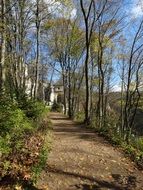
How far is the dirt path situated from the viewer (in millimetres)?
9016

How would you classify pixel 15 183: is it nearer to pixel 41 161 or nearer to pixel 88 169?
pixel 41 161

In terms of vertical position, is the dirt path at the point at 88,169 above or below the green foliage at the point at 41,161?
below

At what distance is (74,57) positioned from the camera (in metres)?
40.6

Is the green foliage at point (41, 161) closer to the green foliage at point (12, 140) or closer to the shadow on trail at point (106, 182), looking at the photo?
the green foliage at point (12, 140)

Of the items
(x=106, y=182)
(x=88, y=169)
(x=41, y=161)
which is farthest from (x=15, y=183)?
(x=88, y=169)

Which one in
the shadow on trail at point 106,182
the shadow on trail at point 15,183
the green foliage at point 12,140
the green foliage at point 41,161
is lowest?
the shadow on trail at point 106,182

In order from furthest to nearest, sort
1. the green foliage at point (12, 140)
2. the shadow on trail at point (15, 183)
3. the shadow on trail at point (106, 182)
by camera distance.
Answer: the shadow on trail at point (106, 182)
the green foliage at point (12, 140)
the shadow on trail at point (15, 183)

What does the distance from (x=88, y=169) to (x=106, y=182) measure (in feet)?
3.32

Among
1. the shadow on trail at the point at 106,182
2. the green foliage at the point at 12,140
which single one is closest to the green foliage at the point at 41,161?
the green foliage at the point at 12,140

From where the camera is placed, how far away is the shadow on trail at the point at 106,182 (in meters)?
8.97

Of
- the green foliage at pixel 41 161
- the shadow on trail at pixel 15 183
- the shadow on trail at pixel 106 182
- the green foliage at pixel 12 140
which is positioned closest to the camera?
the shadow on trail at pixel 15 183

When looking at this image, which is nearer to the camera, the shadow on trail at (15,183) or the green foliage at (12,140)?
the shadow on trail at (15,183)

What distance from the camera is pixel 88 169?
10234mm

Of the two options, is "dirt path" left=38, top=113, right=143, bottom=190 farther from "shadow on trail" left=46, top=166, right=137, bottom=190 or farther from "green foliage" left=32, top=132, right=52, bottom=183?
"green foliage" left=32, top=132, right=52, bottom=183
